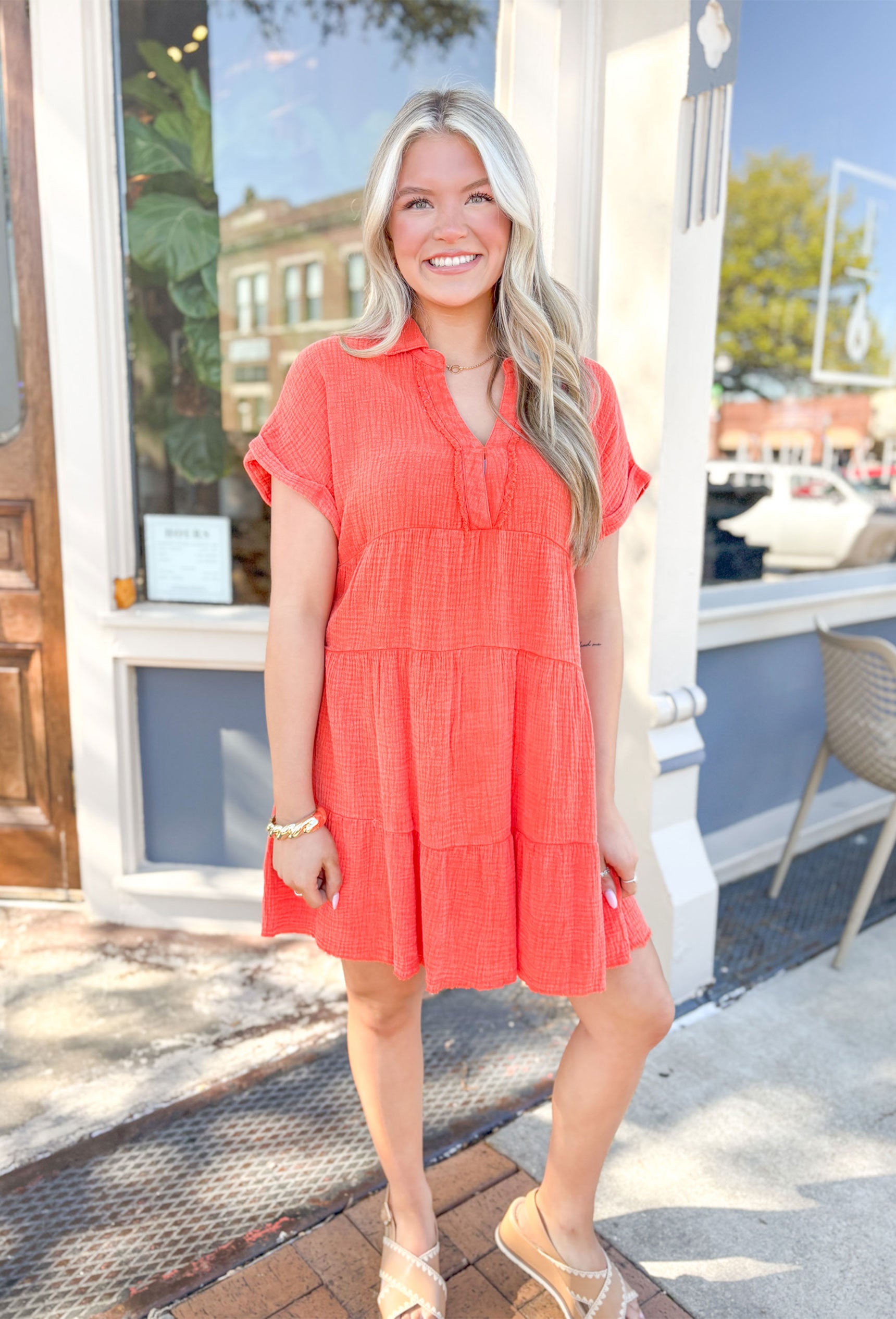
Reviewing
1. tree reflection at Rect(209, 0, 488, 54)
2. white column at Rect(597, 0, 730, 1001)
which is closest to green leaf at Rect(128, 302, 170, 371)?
tree reflection at Rect(209, 0, 488, 54)

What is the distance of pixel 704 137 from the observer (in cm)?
232

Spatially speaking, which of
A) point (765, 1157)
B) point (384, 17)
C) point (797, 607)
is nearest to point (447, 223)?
point (384, 17)

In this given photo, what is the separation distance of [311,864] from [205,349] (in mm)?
1929

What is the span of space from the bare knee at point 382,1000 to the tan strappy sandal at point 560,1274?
0.41 metres

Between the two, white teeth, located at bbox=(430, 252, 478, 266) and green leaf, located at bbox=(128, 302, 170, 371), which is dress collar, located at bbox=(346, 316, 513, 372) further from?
green leaf, located at bbox=(128, 302, 170, 371)

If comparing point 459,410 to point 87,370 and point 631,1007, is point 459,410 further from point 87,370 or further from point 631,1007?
A: point 87,370

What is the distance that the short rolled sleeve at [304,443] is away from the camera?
4.70ft

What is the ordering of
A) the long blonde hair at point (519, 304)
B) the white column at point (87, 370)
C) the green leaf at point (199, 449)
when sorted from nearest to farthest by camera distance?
the long blonde hair at point (519, 304) → the white column at point (87, 370) → the green leaf at point (199, 449)

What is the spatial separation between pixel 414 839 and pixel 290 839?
196 mm

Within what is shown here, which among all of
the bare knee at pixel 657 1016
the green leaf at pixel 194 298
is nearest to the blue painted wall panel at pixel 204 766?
the green leaf at pixel 194 298

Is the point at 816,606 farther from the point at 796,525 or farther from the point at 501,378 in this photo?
the point at 501,378

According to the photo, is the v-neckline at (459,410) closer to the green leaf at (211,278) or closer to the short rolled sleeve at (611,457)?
the short rolled sleeve at (611,457)

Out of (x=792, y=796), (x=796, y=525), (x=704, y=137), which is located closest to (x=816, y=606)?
(x=796, y=525)

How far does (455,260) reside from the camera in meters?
1.43
